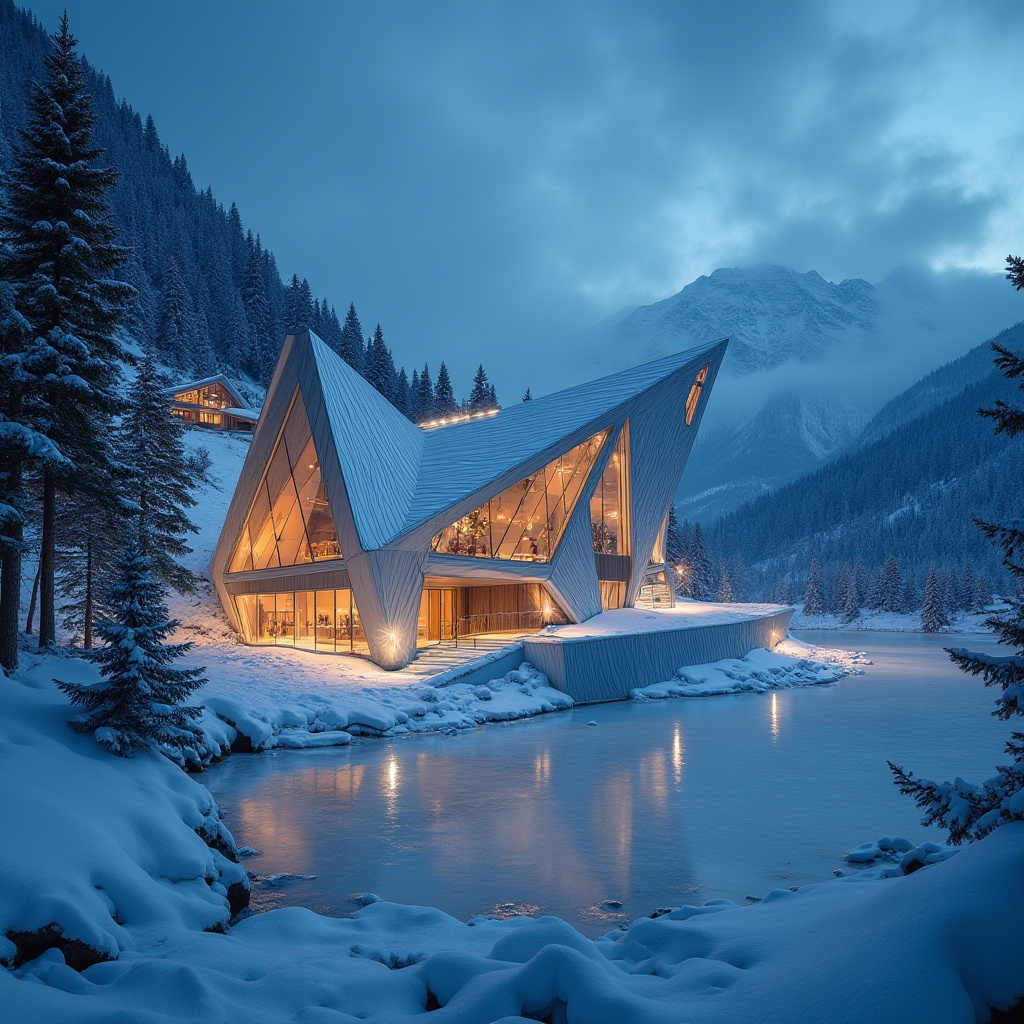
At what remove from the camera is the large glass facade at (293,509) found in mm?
26922

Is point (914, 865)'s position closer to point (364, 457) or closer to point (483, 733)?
point (483, 733)

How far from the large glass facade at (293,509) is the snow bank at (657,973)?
2126cm

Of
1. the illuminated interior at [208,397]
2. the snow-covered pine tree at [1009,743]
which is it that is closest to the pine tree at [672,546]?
the illuminated interior at [208,397]

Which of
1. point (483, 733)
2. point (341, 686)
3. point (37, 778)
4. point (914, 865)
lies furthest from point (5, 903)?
point (341, 686)

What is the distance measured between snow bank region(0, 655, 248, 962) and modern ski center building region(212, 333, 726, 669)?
1514 cm

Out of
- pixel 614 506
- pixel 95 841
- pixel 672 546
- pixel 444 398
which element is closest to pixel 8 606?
pixel 95 841

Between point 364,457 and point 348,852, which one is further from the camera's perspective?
point 364,457

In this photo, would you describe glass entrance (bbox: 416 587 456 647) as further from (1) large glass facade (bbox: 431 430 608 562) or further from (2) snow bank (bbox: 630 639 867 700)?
(2) snow bank (bbox: 630 639 867 700)

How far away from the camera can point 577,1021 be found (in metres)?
4.17

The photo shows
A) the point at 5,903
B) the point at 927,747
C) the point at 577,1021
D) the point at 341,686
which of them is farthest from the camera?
the point at 341,686

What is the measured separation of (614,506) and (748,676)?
9400mm

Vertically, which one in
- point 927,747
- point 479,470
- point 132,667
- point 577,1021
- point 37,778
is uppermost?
point 479,470

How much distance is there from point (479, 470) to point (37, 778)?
21.5 m

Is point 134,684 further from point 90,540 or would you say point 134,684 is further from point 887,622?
point 887,622
